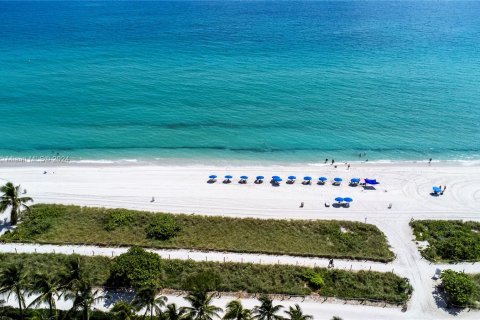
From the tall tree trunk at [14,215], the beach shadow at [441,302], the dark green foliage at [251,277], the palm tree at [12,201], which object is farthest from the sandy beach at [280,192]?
the palm tree at [12,201]

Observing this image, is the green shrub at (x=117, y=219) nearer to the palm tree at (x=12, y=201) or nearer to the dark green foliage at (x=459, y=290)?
the palm tree at (x=12, y=201)

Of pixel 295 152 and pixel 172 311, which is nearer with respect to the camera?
pixel 172 311

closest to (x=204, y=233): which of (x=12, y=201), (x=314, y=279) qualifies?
(x=314, y=279)

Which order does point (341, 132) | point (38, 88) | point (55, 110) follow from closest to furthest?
point (341, 132) < point (55, 110) < point (38, 88)

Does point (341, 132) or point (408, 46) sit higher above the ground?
point (408, 46)

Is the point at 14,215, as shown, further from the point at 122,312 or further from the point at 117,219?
the point at 122,312

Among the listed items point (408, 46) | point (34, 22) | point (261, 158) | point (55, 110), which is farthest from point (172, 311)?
point (34, 22)

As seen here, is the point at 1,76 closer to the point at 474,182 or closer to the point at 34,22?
the point at 34,22
